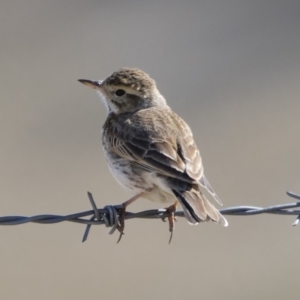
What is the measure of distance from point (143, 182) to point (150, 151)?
0.28 metres

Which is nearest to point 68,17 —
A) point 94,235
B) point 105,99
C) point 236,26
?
point 236,26

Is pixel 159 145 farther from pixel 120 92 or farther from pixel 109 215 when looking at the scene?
pixel 120 92

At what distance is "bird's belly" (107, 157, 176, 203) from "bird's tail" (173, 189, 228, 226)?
0.21 meters

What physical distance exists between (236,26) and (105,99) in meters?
15.9

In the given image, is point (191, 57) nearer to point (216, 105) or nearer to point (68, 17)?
point (216, 105)

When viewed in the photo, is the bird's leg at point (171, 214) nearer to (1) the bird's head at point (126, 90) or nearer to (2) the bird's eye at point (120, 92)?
(1) the bird's head at point (126, 90)

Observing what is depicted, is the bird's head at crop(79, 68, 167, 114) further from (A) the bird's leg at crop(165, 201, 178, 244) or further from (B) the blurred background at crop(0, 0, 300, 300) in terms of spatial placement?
(B) the blurred background at crop(0, 0, 300, 300)

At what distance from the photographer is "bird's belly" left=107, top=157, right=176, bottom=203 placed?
7.36 metres

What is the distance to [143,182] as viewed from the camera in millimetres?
7527

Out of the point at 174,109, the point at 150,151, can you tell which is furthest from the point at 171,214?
the point at 174,109

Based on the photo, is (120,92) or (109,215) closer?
(109,215)

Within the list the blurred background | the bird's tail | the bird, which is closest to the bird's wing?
the bird

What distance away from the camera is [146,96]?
8938mm

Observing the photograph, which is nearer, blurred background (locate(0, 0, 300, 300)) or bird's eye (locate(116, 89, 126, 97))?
bird's eye (locate(116, 89, 126, 97))
